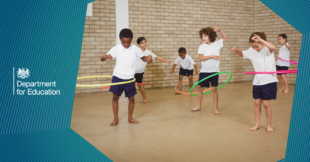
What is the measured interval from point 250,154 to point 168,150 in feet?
2.85

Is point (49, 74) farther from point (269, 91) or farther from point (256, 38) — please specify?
point (269, 91)

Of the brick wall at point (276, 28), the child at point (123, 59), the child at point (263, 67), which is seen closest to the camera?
the child at point (263, 67)

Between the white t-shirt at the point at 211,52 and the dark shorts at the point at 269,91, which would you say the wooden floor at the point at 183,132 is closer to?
the dark shorts at the point at 269,91

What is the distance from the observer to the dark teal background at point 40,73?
221 centimetres

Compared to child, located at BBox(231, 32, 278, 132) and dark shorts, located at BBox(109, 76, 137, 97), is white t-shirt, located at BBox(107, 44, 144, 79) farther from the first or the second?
child, located at BBox(231, 32, 278, 132)

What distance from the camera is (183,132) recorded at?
3.65m

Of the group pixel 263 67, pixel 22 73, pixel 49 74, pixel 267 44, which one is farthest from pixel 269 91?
pixel 22 73

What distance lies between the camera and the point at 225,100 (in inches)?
239

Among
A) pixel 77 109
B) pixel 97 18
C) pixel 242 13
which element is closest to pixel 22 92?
pixel 77 109

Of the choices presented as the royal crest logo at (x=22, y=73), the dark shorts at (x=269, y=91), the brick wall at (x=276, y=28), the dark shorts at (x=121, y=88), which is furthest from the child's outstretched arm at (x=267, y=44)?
the brick wall at (x=276, y=28)

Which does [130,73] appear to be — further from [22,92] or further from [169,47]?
[169,47]

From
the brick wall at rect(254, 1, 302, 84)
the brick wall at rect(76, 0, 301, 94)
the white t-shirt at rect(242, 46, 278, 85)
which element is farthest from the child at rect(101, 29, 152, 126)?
the brick wall at rect(254, 1, 302, 84)

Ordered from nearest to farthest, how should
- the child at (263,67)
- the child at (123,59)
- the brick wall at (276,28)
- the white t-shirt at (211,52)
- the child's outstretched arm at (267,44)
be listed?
the child's outstretched arm at (267,44)
the child at (263,67)
the child at (123,59)
the white t-shirt at (211,52)
the brick wall at (276,28)

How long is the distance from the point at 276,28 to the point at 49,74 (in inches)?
354
